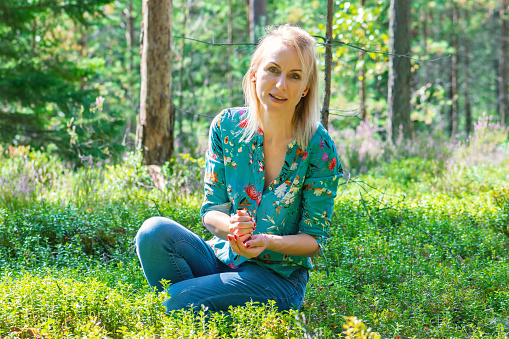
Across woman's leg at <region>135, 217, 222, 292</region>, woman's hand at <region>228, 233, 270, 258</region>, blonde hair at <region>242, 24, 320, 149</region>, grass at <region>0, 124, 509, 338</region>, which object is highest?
blonde hair at <region>242, 24, 320, 149</region>

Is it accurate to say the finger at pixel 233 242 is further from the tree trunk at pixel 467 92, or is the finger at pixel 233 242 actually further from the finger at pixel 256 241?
the tree trunk at pixel 467 92

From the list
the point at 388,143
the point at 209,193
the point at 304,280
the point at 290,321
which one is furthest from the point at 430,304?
the point at 388,143

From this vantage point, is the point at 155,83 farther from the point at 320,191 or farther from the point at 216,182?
the point at 320,191

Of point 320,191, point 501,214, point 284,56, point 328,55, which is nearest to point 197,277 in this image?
point 320,191

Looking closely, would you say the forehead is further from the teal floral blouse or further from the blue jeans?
the blue jeans

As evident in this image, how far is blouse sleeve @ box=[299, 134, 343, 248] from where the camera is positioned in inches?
104

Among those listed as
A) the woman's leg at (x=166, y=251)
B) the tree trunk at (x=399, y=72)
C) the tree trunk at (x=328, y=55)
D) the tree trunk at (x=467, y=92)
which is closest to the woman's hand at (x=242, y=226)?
the woman's leg at (x=166, y=251)

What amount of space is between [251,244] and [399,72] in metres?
7.93

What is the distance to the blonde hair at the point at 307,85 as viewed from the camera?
2.66 meters

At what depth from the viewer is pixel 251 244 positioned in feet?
7.76

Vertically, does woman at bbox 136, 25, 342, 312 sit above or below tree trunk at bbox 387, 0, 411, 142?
below

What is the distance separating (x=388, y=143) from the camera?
8953mm

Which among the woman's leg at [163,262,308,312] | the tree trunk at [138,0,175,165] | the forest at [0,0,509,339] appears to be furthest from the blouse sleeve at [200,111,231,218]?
the tree trunk at [138,0,175,165]

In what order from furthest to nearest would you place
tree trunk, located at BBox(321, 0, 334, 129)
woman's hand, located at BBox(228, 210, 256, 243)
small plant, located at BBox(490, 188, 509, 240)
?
small plant, located at BBox(490, 188, 509, 240)
tree trunk, located at BBox(321, 0, 334, 129)
woman's hand, located at BBox(228, 210, 256, 243)
